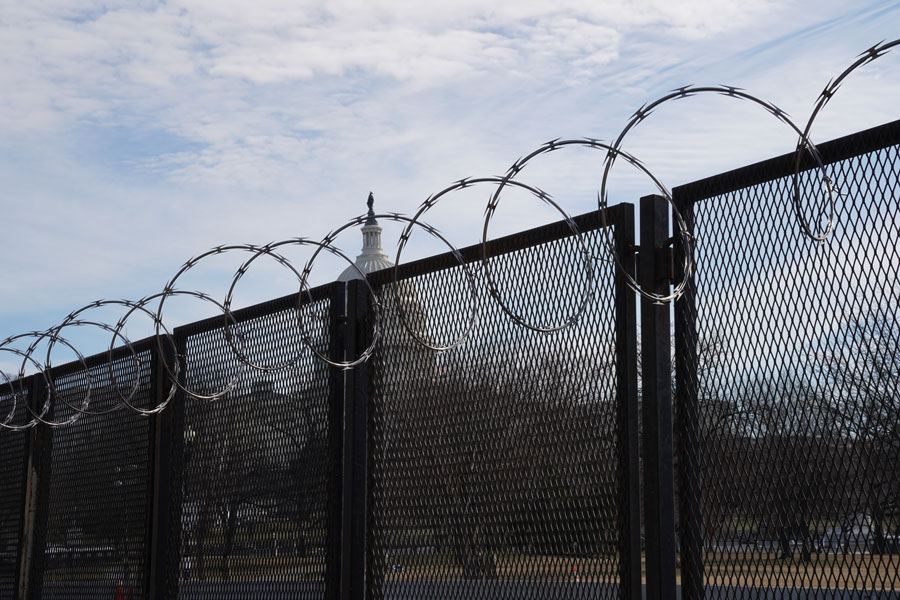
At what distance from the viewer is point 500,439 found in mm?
7520

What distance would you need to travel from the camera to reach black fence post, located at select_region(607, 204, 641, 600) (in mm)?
6395

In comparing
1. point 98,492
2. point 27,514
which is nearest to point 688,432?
point 98,492

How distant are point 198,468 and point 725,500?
20.9 ft

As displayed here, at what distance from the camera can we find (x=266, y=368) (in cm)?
977

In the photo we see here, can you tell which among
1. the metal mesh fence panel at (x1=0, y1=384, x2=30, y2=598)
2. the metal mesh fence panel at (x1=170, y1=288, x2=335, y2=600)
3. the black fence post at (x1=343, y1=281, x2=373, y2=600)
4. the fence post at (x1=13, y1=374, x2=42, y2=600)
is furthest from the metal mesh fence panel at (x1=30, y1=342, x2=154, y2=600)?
the black fence post at (x1=343, y1=281, x2=373, y2=600)

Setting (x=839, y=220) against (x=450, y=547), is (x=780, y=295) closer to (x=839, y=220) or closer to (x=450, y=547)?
(x=839, y=220)

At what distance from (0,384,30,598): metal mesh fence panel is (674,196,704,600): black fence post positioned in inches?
434

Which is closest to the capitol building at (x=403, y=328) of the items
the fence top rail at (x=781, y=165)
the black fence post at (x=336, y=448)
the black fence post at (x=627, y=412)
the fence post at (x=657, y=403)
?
the black fence post at (x=336, y=448)

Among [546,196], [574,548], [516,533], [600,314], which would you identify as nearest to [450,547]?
[516,533]

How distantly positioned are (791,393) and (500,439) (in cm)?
240

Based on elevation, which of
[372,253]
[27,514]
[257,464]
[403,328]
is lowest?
[27,514]

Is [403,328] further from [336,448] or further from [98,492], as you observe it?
[98,492]

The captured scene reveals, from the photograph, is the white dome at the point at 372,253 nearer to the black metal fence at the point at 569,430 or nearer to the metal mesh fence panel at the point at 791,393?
the black metal fence at the point at 569,430

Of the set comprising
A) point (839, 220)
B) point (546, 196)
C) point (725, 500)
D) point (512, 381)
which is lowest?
point (725, 500)
